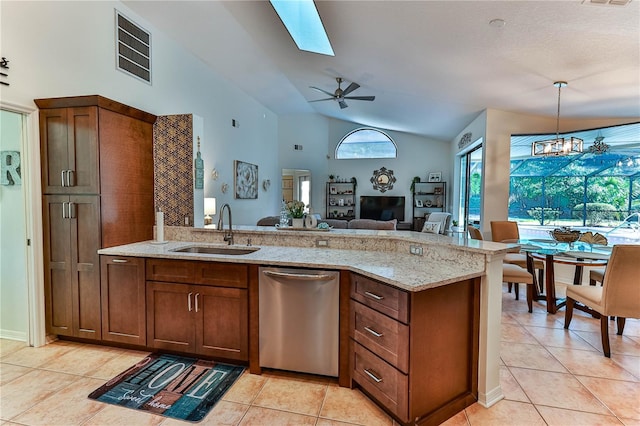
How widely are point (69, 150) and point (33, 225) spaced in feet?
2.41

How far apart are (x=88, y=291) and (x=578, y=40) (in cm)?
475

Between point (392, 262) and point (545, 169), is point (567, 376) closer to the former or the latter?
point (392, 262)

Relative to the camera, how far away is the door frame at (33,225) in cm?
275

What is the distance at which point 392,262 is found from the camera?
231 cm

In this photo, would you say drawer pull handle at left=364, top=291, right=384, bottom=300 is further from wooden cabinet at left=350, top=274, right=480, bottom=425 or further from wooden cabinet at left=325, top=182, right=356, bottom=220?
wooden cabinet at left=325, top=182, right=356, bottom=220

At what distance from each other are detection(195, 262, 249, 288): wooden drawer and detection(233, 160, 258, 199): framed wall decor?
4.30 meters

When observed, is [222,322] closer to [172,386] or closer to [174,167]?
[172,386]

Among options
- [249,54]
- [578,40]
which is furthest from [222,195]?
[578,40]

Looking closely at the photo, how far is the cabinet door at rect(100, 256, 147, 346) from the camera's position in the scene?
104 inches

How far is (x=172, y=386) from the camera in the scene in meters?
2.24

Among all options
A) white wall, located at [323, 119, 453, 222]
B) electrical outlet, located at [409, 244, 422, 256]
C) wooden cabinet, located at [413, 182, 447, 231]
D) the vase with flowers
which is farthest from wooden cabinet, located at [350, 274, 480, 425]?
white wall, located at [323, 119, 453, 222]

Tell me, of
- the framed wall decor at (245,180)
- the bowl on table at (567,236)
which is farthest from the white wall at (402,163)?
the bowl on table at (567,236)

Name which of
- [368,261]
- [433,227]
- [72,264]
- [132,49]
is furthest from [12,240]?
[433,227]

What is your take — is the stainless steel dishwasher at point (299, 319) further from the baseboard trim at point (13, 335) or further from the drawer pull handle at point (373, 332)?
the baseboard trim at point (13, 335)
